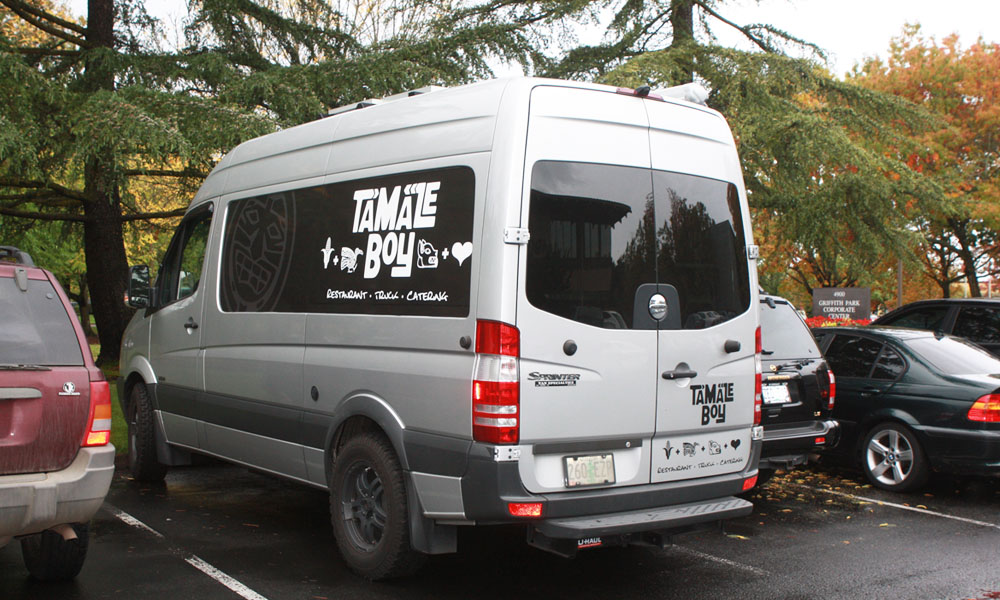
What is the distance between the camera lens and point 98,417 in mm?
4656

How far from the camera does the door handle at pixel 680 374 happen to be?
16.4ft

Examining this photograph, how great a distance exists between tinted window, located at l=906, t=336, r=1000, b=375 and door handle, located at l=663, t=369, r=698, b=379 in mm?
4038

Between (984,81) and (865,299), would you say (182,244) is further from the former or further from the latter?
(984,81)

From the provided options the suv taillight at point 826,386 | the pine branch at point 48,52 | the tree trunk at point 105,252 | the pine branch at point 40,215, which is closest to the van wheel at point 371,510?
the suv taillight at point 826,386

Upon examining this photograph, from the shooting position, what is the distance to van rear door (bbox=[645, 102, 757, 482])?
5.05 meters

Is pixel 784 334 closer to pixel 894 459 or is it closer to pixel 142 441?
pixel 894 459

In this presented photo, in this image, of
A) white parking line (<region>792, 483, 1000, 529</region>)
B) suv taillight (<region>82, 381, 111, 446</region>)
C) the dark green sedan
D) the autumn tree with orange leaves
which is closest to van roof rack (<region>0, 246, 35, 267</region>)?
suv taillight (<region>82, 381, 111, 446</region>)

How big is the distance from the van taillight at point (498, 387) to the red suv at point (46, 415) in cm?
193

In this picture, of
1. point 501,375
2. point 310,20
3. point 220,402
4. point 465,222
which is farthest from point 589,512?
point 310,20

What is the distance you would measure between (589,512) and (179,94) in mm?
9426

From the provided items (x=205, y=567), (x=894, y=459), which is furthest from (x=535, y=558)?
(x=894, y=459)

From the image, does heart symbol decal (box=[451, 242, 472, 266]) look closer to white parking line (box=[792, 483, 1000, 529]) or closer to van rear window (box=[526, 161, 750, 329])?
van rear window (box=[526, 161, 750, 329])

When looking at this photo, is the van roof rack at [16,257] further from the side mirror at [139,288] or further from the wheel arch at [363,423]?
the side mirror at [139,288]

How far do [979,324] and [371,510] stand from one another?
808cm
